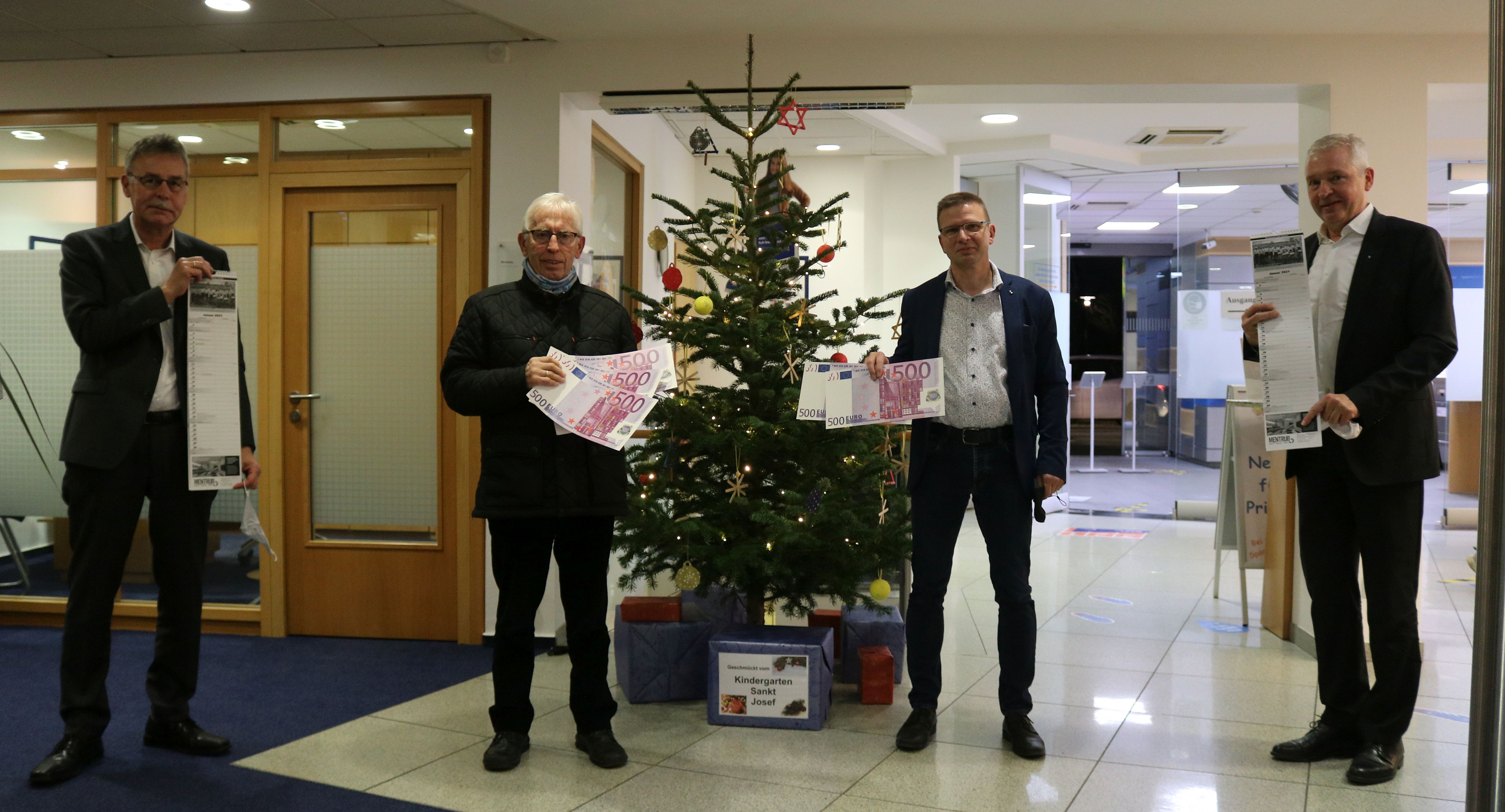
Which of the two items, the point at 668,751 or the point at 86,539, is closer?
the point at 86,539

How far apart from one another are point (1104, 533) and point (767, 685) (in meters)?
5.36

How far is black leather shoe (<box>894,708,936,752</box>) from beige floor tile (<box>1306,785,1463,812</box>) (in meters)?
1.03

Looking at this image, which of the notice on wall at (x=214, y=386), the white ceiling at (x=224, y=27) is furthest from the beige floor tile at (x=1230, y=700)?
the white ceiling at (x=224, y=27)

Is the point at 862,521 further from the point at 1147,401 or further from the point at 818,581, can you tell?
the point at 1147,401

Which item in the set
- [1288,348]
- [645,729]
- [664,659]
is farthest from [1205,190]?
[645,729]

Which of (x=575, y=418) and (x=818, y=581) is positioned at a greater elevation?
(x=575, y=418)

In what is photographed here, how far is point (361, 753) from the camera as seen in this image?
123 inches

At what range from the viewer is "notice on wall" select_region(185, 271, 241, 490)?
300 centimetres

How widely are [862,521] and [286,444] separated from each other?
2.82 metres

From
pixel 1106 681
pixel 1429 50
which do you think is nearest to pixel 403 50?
pixel 1106 681

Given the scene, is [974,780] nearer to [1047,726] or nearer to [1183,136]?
[1047,726]

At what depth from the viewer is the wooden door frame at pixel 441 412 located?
15.0 ft

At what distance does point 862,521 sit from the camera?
3.55 meters

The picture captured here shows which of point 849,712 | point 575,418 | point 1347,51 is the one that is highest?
point 1347,51
